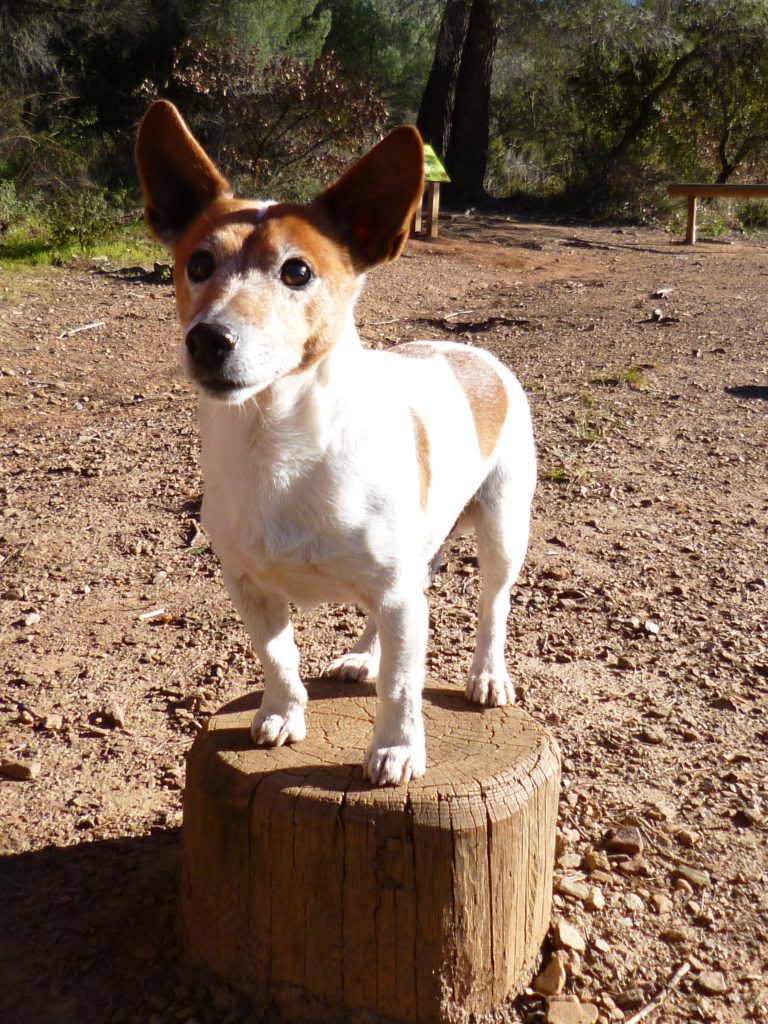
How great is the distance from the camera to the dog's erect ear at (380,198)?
2.89 m

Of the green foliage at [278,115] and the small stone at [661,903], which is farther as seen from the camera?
the green foliage at [278,115]

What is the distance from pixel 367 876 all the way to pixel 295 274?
5.25ft

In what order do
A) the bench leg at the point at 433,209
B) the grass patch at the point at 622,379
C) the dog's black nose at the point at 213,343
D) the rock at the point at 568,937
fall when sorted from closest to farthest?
the dog's black nose at the point at 213,343 → the rock at the point at 568,937 → the grass patch at the point at 622,379 → the bench leg at the point at 433,209

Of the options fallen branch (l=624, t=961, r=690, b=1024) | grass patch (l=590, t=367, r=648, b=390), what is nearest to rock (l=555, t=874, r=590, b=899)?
fallen branch (l=624, t=961, r=690, b=1024)

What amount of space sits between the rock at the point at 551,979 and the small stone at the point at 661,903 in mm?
427

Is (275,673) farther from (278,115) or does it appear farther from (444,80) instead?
(444,80)

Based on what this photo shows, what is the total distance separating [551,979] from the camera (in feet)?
10.3

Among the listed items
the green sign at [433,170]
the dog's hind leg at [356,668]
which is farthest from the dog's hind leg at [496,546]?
the green sign at [433,170]

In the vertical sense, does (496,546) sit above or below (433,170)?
below

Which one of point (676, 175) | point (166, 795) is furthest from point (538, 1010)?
point (676, 175)

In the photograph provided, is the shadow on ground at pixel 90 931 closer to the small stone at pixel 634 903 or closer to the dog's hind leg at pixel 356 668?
the dog's hind leg at pixel 356 668

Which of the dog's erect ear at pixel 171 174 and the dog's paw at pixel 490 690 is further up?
the dog's erect ear at pixel 171 174

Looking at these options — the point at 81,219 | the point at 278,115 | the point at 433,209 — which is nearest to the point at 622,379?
the point at 81,219

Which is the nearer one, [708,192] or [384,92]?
[708,192]
